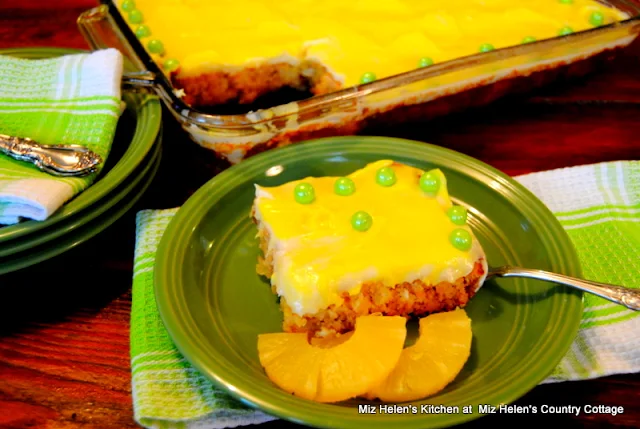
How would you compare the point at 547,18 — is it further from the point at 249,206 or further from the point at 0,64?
the point at 0,64

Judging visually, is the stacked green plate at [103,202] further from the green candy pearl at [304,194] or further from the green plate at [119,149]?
the green candy pearl at [304,194]

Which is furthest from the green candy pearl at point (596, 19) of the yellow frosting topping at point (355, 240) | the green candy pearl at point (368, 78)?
the yellow frosting topping at point (355, 240)

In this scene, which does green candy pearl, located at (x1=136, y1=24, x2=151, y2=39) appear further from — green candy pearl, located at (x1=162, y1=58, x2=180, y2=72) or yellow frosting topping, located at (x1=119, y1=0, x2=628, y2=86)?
green candy pearl, located at (x1=162, y1=58, x2=180, y2=72)

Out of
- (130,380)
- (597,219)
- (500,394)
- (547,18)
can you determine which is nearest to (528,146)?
(597,219)

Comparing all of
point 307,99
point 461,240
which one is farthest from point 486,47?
point 461,240

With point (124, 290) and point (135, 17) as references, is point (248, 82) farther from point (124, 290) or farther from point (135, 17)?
point (124, 290)

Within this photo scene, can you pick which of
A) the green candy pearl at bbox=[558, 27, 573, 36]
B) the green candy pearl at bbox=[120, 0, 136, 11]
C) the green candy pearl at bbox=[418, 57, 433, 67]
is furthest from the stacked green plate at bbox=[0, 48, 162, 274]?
the green candy pearl at bbox=[558, 27, 573, 36]
